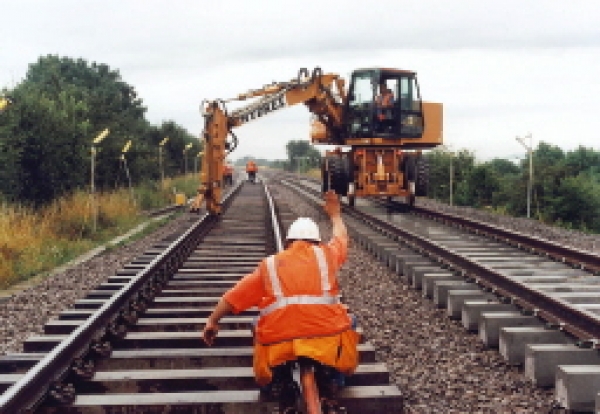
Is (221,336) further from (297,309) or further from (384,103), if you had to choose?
(384,103)

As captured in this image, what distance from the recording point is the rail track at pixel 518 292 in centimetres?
464

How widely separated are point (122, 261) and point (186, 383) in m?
6.35

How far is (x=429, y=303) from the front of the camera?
23.9ft

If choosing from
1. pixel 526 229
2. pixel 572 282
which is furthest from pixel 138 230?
pixel 572 282

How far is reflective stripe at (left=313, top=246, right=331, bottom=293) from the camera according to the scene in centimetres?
370

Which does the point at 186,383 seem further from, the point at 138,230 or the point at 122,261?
the point at 138,230

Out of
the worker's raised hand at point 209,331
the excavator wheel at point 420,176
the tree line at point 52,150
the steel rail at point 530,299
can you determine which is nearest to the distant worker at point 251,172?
the tree line at point 52,150

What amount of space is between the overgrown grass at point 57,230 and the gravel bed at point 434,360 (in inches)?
200

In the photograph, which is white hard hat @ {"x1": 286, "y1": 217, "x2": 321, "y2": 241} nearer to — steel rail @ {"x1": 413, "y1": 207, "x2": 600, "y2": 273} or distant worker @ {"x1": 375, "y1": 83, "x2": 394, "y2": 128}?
steel rail @ {"x1": 413, "y1": 207, "x2": 600, "y2": 273}

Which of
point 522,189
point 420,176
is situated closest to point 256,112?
point 420,176

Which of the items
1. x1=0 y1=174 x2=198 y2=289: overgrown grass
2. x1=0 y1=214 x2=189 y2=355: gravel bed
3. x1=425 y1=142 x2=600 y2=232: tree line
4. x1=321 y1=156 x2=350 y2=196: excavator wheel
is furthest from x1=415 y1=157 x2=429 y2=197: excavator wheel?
x1=425 y1=142 x2=600 y2=232: tree line

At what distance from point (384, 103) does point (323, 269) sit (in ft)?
44.5

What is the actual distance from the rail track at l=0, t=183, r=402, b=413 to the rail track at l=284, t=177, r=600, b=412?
1184mm

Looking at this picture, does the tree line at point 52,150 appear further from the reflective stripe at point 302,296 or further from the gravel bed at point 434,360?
the reflective stripe at point 302,296
